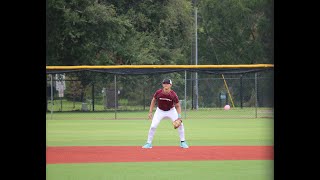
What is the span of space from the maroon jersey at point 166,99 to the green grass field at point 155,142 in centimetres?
168

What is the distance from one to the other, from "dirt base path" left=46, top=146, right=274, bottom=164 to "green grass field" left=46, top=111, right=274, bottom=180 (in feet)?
2.07

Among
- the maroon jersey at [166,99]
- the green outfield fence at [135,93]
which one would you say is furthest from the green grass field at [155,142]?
the green outfield fence at [135,93]

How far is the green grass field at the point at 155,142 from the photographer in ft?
30.1

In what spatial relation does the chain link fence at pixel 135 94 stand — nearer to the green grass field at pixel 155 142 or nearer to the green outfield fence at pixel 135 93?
the green outfield fence at pixel 135 93

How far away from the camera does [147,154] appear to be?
43.9ft

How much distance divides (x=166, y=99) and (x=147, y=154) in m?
1.57

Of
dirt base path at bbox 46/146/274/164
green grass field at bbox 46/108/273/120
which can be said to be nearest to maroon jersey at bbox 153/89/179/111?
dirt base path at bbox 46/146/274/164
